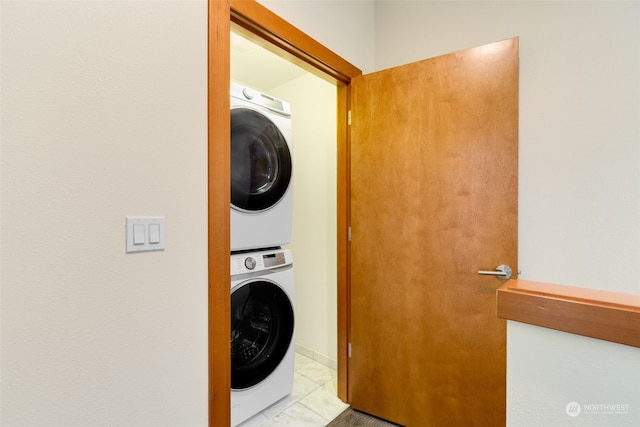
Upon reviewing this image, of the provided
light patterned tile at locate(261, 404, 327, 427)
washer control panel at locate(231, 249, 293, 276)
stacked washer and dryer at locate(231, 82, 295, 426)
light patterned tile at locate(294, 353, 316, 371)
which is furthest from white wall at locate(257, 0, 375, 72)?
light patterned tile at locate(294, 353, 316, 371)

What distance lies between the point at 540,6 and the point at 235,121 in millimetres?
1581

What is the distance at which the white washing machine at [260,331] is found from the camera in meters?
1.61

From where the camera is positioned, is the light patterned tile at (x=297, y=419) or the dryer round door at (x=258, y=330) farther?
the light patterned tile at (x=297, y=419)

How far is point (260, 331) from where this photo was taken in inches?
70.1

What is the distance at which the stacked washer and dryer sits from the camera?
5.24 feet

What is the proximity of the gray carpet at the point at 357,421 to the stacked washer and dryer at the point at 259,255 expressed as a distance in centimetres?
35

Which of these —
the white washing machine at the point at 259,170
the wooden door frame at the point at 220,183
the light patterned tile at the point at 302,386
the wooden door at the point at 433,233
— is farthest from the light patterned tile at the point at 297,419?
the white washing machine at the point at 259,170

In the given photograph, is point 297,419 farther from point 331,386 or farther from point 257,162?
point 257,162
